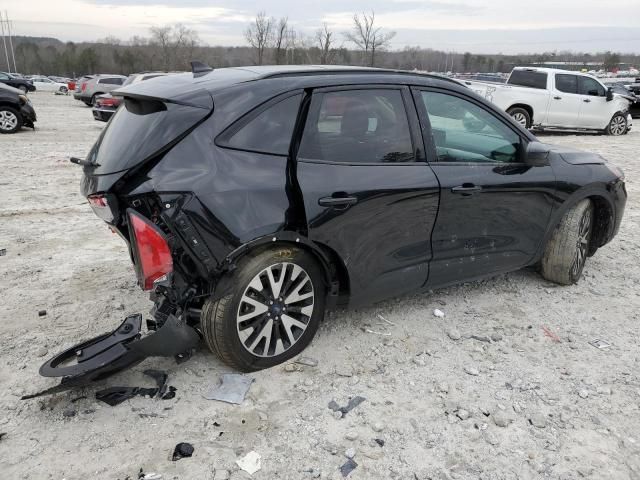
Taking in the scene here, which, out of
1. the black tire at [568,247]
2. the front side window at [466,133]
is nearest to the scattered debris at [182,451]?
the front side window at [466,133]

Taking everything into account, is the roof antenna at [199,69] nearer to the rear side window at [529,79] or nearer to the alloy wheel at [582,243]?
the alloy wheel at [582,243]

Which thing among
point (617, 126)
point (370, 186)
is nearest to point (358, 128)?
point (370, 186)

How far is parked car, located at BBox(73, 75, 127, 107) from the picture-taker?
23703 millimetres

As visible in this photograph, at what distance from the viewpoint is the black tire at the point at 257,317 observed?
301cm

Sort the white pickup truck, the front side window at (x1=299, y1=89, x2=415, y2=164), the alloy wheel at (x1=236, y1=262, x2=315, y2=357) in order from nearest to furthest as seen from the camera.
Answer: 1. the alloy wheel at (x1=236, y1=262, x2=315, y2=357)
2. the front side window at (x1=299, y1=89, x2=415, y2=164)
3. the white pickup truck

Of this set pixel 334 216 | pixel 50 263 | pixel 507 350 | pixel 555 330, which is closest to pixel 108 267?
pixel 50 263

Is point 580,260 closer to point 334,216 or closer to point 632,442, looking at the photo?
point 632,442

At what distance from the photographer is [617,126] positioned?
54.8 feet

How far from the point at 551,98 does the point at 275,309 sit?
14021 mm

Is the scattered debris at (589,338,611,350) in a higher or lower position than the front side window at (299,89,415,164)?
lower

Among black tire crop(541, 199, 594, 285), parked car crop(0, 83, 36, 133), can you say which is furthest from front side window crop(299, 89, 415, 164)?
parked car crop(0, 83, 36, 133)

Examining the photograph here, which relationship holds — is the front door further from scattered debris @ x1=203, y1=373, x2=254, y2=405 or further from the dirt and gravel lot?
scattered debris @ x1=203, y1=373, x2=254, y2=405

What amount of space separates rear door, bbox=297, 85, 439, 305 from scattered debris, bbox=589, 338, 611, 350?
50.3 inches

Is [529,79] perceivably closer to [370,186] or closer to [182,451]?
[370,186]
